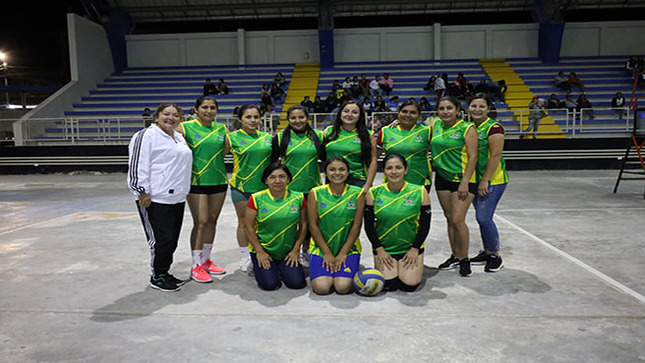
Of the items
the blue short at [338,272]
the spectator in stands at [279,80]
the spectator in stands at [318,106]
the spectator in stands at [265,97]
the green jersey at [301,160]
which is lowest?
the blue short at [338,272]

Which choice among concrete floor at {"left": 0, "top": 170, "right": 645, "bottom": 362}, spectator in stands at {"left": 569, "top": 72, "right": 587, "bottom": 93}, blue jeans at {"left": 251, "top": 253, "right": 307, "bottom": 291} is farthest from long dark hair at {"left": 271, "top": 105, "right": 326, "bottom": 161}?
spectator in stands at {"left": 569, "top": 72, "right": 587, "bottom": 93}

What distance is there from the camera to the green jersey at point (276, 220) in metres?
4.00

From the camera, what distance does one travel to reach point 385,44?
21.7 meters

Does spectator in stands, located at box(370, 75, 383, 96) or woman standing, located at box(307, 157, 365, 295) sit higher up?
spectator in stands, located at box(370, 75, 383, 96)

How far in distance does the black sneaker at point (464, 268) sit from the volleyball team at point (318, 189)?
0.5 inches

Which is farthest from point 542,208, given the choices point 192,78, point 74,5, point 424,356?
point 74,5

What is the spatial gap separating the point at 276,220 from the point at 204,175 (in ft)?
2.56

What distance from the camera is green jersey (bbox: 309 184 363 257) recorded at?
3959mm

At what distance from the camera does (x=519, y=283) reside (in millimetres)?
4090

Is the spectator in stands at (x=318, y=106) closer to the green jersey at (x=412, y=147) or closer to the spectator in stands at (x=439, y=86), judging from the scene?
the spectator in stands at (x=439, y=86)

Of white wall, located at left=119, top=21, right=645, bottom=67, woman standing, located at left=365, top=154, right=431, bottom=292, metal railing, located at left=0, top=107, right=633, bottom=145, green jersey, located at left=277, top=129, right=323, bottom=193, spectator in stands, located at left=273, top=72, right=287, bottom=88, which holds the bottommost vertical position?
woman standing, located at left=365, top=154, right=431, bottom=292

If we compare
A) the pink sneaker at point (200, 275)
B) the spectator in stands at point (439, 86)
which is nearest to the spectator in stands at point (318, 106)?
the spectator in stands at point (439, 86)

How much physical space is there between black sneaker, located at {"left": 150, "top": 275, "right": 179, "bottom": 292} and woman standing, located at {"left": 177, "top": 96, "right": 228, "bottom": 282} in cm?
27

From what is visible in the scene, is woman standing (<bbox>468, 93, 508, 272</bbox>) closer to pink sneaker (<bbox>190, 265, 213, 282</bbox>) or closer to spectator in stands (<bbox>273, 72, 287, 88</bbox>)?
pink sneaker (<bbox>190, 265, 213, 282</bbox>)
